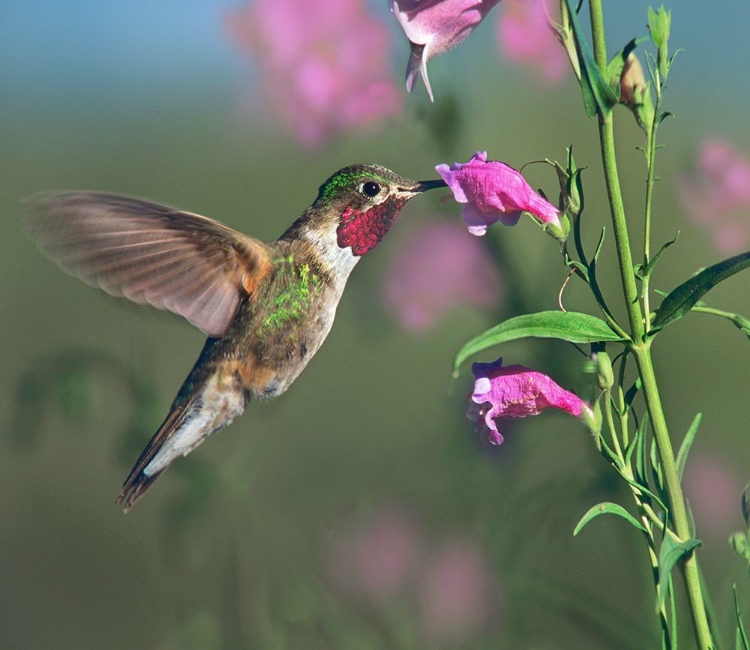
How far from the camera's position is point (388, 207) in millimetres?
1613

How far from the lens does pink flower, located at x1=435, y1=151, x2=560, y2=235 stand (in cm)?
126

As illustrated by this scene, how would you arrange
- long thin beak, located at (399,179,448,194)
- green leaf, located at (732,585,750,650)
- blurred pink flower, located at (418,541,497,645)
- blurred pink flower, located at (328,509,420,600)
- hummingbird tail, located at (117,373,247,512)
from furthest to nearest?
blurred pink flower, located at (328,509,420,600) → blurred pink flower, located at (418,541,497,645) → hummingbird tail, located at (117,373,247,512) → long thin beak, located at (399,179,448,194) → green leaf, located at (732,585,750,650)

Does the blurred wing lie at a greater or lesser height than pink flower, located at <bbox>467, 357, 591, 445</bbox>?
greater

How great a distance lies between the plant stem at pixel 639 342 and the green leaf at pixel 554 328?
0.13 ft

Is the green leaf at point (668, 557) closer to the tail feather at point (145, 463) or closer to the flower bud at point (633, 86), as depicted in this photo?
the flower bud at point (633, 86)

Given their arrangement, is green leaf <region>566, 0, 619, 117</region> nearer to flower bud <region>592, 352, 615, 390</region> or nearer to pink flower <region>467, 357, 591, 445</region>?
flower bud <region>592, 352, 615, 390</region>

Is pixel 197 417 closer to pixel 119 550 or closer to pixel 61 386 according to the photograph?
pixel 61 386

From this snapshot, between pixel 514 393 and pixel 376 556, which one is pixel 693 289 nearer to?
pixel 514 393

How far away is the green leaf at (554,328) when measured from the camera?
1.05 m

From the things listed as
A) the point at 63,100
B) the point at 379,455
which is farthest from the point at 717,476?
the point at 63,100

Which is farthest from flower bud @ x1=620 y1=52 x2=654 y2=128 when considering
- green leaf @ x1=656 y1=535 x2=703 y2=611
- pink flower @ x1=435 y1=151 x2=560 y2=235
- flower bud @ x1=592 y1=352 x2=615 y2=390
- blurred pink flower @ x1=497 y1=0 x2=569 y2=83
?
blurred pink flower @ x1=497 y1=0 x2=569 y2=83

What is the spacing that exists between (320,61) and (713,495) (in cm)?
147

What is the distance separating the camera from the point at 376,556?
221 centimetres

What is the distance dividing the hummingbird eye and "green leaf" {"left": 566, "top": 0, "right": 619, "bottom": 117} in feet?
2.07
